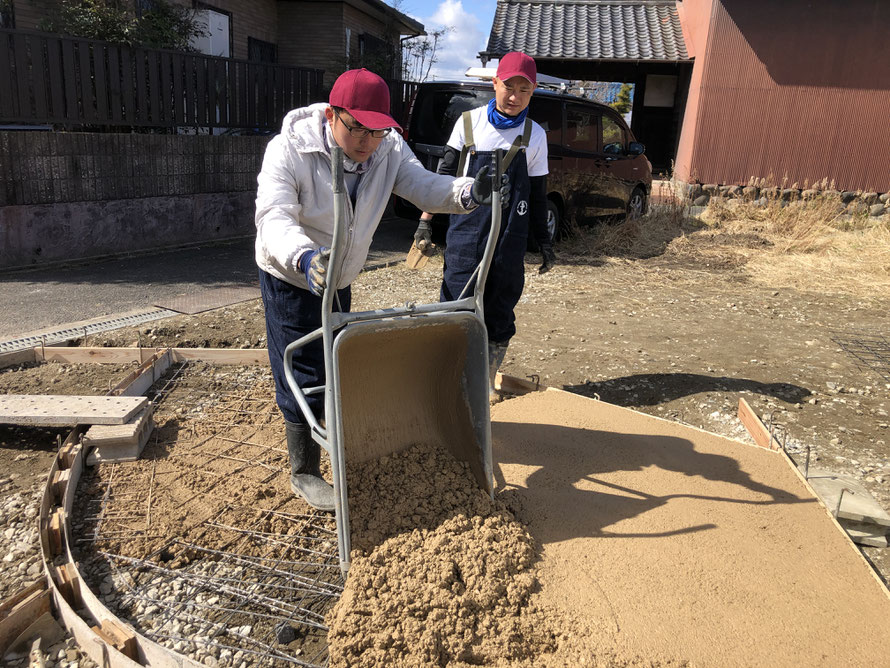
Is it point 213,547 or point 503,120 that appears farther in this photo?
point 503,120

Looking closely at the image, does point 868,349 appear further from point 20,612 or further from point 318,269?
point 20,612

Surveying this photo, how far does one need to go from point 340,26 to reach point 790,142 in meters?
9.02

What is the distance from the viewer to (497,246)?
386 cm

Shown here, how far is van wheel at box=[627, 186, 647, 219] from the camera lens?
414 inches

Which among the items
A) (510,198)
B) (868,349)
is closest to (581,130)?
(868,349)

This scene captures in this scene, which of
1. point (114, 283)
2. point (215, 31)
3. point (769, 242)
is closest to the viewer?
point (114, 283)

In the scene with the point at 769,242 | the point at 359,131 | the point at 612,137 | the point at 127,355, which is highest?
the point at 612,137

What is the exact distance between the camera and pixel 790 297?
7406 millimetres

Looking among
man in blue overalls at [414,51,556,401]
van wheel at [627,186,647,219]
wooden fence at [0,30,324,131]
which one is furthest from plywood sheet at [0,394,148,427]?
van wheel at [627,186,647,219]

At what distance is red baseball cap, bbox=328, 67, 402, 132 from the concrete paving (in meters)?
3.92

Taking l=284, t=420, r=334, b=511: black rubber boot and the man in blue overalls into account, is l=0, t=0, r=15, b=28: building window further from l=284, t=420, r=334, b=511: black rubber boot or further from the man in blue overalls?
l=284, t=420, r=334, b=511: black rubber boot

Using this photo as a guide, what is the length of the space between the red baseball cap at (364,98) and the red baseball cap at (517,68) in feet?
4.70

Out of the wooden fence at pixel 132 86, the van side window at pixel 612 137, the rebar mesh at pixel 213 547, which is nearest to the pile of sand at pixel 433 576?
the rebar mesh at pixel 213 547

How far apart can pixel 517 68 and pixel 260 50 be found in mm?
12690
